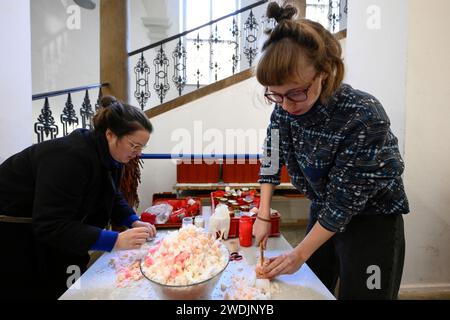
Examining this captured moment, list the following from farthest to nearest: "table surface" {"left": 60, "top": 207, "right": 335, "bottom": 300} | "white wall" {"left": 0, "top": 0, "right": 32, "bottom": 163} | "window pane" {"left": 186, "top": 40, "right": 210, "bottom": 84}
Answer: "window pane" {"left": 186, "top": 40, "right": 210, "bottom": 84}
"white wall" {"left": 0, "top": 0, "right": 32, "bottom": 163}
"table surface" {"left": 60, "top": 207, "right": 335, "bottom": 300}

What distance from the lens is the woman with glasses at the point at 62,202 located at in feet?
3.27

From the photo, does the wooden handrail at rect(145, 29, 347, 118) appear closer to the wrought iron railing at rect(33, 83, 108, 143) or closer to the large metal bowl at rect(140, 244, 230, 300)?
the wrought iron railing at rect(33, 83, 108, 143)

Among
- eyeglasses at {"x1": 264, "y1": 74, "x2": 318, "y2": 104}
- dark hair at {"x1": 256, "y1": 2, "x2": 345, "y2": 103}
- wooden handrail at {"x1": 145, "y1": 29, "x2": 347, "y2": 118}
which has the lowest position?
eyeglasses at {"x1": 264, "y1": 74, "x2": 318, "y2": 104}

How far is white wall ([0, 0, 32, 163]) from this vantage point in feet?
5.27

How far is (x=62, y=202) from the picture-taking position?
101 centimetres

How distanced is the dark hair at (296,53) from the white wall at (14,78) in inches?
61.1

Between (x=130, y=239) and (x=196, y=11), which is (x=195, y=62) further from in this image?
(x=130, y=239)

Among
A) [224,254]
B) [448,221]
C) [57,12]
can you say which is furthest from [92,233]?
[57,12]

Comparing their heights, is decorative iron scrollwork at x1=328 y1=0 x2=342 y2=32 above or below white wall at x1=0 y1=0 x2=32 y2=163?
above

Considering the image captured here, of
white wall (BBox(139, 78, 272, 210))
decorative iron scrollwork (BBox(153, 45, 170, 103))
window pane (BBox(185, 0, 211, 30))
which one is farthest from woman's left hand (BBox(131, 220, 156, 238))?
window pane (BBox(185, 0, 211, 30))

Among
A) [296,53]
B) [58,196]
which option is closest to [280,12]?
Answer: [296,53]

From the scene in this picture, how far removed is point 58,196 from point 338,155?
0.95 meters

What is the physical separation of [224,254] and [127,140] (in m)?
0.62

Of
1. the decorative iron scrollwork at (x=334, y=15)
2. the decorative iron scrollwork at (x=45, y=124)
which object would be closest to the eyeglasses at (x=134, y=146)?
the decorative iron scrollwork at (x=45, y=124)
